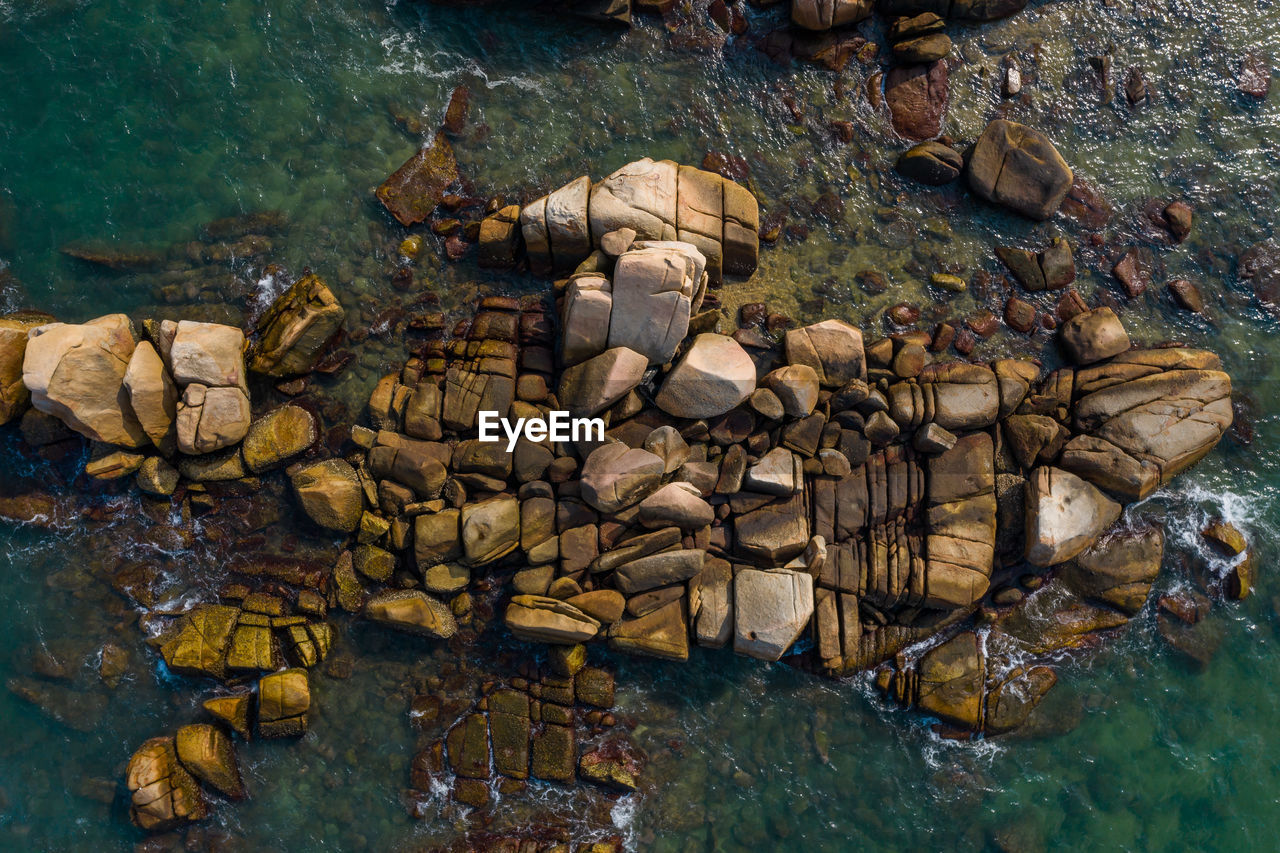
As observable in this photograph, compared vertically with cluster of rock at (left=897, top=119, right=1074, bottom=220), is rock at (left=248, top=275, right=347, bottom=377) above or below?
A: below

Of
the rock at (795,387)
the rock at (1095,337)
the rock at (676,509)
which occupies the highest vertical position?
the rock at (1095,337)

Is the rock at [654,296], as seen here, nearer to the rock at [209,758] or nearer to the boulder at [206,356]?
the boulder at [206,356]

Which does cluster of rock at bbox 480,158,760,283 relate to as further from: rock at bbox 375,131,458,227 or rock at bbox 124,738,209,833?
rock at bbox 124,738,209,833

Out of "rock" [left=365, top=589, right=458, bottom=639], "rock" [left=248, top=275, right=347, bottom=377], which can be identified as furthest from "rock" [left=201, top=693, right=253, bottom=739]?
"rock" [left=248, top=275, right=347, bottom=377]

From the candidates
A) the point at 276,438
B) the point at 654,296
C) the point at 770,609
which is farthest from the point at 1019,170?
the point at 276,438

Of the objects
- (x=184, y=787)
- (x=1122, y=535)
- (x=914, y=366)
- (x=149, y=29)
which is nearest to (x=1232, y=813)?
(x=1122, y=535)

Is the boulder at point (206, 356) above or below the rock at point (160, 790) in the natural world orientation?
above

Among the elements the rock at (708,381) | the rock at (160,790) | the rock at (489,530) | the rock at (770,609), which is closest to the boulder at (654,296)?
the rock at (708,381)
